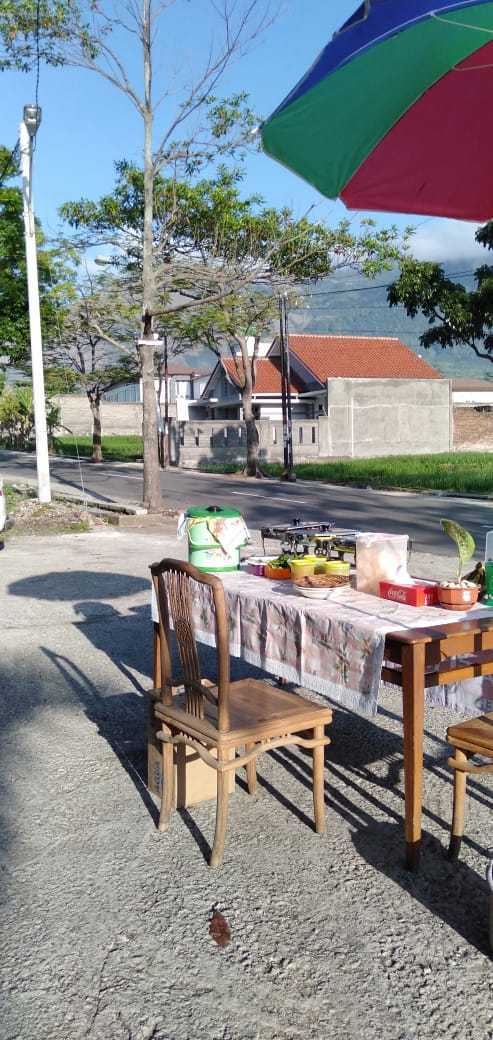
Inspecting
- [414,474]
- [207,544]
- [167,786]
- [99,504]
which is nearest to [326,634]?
[167,786]

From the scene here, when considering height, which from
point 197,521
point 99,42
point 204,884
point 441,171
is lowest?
point 204,884

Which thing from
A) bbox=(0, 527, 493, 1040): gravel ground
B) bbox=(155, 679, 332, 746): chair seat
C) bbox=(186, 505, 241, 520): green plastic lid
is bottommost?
bbox=(0, 527, 493, 1040): gravel ground

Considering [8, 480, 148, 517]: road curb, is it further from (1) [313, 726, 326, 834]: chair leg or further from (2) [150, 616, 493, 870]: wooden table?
(2) [150, 616, 493, 870]: wooden table

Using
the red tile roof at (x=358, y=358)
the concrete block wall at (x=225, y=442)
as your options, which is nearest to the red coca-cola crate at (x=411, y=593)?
the concrete block wall at (x=225, y=442)

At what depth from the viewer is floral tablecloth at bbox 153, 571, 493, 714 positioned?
3514 mm

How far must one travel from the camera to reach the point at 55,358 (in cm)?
4012

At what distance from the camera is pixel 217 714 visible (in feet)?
12.4

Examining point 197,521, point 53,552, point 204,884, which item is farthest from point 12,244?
point 204,884

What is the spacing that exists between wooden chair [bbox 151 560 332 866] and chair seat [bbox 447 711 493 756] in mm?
581

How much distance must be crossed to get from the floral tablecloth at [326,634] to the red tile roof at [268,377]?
43056 millimetres

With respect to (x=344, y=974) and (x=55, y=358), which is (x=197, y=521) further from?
(x=55, y=358)

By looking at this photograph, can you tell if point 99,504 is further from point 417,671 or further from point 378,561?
point 417,671

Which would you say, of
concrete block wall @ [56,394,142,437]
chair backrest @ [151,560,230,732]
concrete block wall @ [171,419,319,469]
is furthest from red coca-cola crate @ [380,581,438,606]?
concrete block wall @ [56,394,142,437]

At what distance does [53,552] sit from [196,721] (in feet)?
30.9
